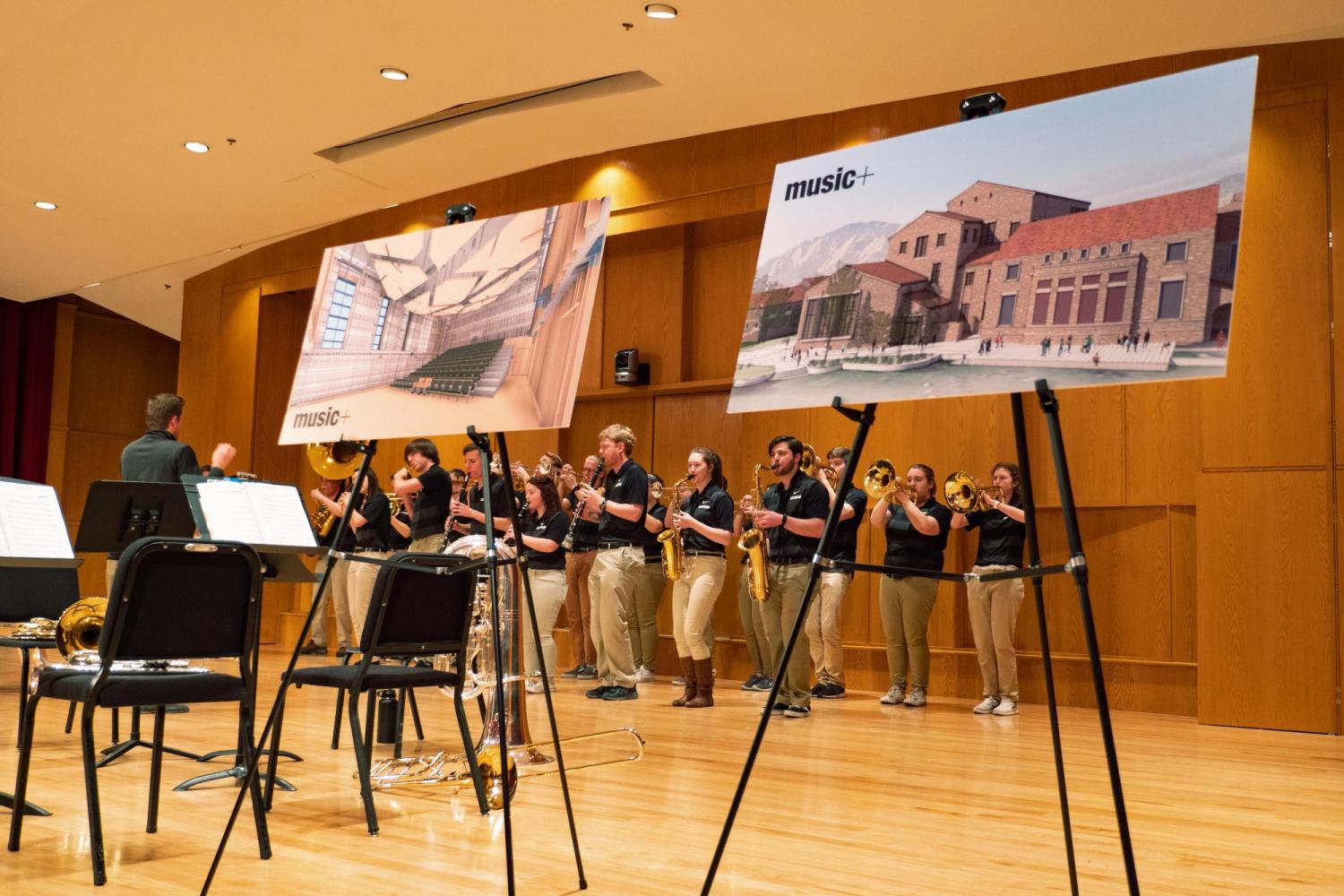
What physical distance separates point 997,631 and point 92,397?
12.2 m

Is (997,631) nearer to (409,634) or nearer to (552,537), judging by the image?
(552,537)

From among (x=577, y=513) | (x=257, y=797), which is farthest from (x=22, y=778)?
(x=577, y=513)

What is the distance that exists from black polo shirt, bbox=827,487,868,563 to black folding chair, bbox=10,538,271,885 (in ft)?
14.0

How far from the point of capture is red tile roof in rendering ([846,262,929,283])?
2469mm

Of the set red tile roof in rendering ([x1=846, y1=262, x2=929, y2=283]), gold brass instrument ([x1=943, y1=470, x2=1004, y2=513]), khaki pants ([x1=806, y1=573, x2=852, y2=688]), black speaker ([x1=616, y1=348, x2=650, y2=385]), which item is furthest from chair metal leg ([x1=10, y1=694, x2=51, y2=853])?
black speaker ([x1=616, y1=348, x2=650, y2=385])

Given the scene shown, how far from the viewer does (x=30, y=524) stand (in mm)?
3590

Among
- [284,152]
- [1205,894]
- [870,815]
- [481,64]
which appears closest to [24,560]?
[870,815]

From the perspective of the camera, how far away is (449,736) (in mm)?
5238

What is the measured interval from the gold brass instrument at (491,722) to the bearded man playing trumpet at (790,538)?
1607 millimetres

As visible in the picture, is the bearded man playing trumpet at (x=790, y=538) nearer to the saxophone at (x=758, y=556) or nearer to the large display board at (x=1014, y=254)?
the saxophone at (x=758, y=556)

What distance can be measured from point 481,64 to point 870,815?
4.91 m

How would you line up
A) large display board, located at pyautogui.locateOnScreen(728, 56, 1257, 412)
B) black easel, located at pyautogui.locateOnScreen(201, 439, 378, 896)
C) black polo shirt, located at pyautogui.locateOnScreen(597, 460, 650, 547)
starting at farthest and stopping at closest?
black polo shirt, located at pyautogui.locateOnScreen(597, 460, 650, 547) < black easel, located at pyautogui.locateOnScreen(201, 439, 378, 896) < large display board, located at pyautogui.locateOnScreen(728, 56, 1257, 412)

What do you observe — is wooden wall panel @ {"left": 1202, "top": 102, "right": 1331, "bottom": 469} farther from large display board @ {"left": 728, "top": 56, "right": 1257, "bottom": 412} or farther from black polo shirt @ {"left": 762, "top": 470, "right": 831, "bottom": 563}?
large display board @ {"left": 728, "top": 56, "right": 1257, "bottom": 412}

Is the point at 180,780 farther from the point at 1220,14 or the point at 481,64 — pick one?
the point at 1220,14
